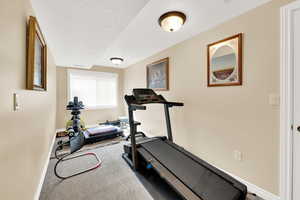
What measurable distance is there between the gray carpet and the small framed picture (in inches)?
73.2

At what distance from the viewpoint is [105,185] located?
5.46 feet

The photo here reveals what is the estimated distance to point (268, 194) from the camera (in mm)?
1414

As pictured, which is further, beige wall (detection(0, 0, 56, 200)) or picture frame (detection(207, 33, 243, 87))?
picture frame (detection(207, 33, 243, 87))

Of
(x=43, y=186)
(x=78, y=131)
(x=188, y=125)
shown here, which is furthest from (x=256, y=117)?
(x=78, y=131)

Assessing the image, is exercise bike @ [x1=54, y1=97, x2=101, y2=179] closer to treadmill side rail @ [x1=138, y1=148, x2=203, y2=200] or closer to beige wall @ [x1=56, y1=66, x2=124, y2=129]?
beige wall @ [x1=56, y1=66, x2=124, y2=129]

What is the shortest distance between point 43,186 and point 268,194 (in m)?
2.73

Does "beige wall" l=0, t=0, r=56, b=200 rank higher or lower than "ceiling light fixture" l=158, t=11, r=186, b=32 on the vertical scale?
lower

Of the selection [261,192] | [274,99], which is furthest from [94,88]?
[261,192]

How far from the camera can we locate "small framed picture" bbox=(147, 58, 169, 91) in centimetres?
288

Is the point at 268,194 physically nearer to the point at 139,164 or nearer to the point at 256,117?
the point at 256,117

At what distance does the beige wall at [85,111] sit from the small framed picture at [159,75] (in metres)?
1.98

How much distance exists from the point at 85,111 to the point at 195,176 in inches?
162

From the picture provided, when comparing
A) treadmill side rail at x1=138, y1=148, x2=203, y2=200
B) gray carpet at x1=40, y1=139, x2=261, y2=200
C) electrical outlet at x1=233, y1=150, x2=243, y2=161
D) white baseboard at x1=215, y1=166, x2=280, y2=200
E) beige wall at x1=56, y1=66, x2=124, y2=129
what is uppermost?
beige wall at x1=56, y1=66, x2=124, y2=129

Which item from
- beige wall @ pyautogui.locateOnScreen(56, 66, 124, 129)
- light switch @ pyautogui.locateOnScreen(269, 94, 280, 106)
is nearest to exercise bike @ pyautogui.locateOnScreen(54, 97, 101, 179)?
beige wall @ pyautogui.locateOnScreen(56, 66, 124, 129)
